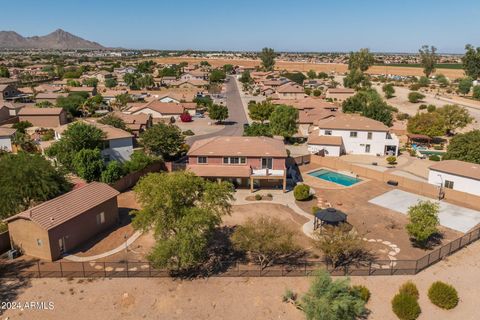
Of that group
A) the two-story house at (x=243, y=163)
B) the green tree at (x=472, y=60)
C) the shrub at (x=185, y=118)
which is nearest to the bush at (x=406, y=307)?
the two-story house at (x=243, y=163)

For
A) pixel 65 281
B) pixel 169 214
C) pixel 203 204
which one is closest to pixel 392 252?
pixel 203 204

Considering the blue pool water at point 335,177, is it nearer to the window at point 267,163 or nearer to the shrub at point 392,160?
the window at point 267,163

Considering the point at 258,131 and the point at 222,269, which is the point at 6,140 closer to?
the point at 258,131

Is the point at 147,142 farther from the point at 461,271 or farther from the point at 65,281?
the point at 461,271

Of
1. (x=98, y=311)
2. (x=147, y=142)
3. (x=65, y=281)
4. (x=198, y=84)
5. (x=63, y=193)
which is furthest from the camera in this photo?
(x=198, y=84)

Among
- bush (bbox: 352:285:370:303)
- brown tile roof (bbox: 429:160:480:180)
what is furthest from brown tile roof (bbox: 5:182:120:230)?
brown tile roof (bbox: 429:160:480:180)

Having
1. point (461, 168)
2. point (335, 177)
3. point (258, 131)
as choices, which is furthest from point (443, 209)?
point (258, 131)

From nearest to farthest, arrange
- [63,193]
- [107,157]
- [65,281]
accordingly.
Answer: [65,281]
[63,193]
[107,157]
